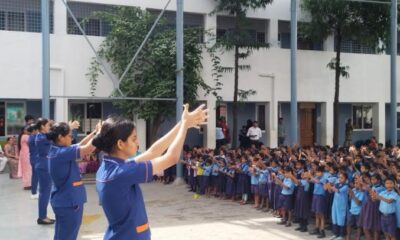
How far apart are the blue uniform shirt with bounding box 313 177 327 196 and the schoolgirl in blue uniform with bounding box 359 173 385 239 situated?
0.80 metres

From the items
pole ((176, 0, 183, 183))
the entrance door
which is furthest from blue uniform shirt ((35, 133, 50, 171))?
the entrance door

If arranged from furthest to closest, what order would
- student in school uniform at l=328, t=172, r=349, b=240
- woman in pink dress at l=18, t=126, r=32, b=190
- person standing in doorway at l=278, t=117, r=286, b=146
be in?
person standing in doorway at l=278, t=117, r=286, b=146, woman in pink dress at l=18, t=126, r=32, b=190, student in school uniform at l=328, t=172, r=349, b=240

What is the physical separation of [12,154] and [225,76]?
6206 mm

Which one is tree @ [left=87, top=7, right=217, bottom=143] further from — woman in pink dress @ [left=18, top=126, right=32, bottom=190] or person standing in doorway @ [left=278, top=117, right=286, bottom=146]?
person standing in doorway @ [left=278, top=117, right=286, bottom=146]

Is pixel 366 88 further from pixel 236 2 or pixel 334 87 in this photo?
pixel 236 2

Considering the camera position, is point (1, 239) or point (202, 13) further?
point (202, 13)

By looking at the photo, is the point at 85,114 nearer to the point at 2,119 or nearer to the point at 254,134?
the point at 2,119

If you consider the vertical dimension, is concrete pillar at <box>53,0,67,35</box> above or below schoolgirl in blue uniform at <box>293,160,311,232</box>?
above

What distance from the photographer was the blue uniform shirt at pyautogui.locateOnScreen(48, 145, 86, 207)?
4781mm

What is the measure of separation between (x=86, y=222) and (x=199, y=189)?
3.33m

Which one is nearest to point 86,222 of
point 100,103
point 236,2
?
point 100,103

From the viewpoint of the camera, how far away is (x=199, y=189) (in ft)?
35.9

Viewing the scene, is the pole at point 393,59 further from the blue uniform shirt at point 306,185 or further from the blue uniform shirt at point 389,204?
the blue uniform shirt at point 389,204

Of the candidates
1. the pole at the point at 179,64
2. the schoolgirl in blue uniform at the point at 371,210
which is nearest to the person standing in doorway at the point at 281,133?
the pole at the point at 179,64
